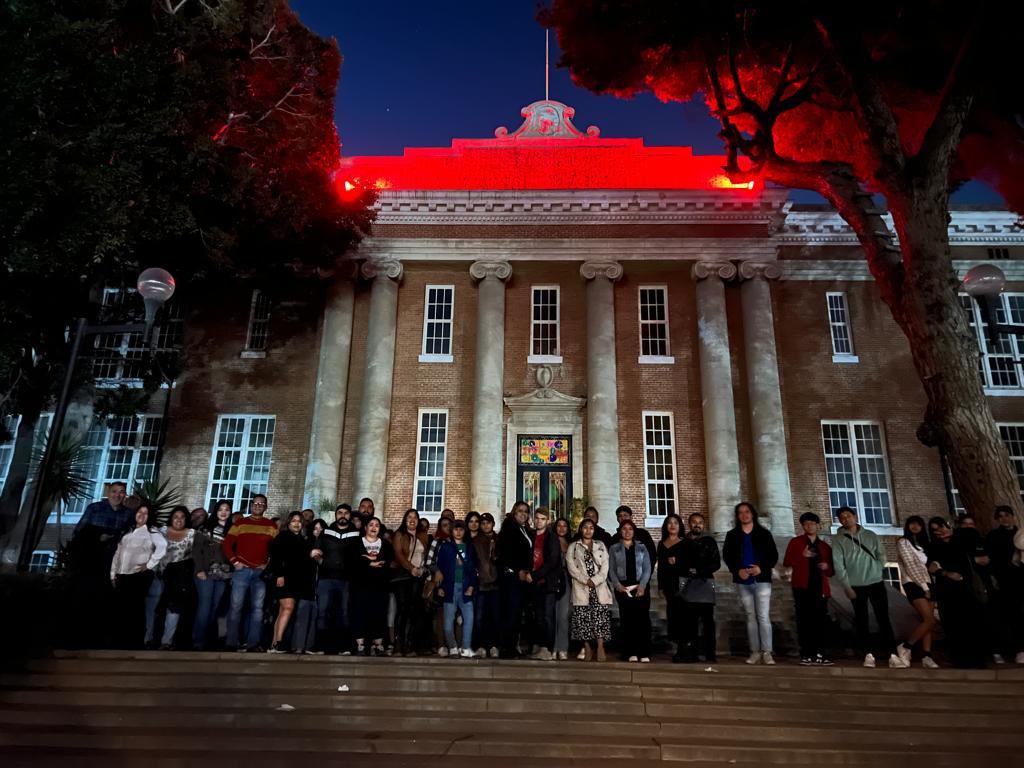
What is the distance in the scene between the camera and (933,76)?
587 inches

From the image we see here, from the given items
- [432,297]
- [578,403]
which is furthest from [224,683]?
[432,297]

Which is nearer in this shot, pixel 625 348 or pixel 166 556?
pixel 166 556

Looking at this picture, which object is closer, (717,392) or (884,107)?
(884,107)

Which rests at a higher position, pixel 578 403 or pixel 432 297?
pixel 432 297

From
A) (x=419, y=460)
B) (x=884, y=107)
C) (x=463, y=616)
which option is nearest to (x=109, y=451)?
(x=419, y=460)

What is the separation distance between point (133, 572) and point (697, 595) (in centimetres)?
730

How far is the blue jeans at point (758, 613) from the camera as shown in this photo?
8.92 metres

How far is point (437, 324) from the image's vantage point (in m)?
20.5

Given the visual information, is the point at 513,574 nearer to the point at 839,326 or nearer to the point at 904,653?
the point at 904,653

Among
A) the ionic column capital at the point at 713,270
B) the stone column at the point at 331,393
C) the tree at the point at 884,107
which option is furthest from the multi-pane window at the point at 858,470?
the stone column at the point at 331,393

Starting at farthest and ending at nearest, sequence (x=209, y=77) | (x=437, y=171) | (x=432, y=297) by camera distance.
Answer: (x=437, y=171) → (x=432, y=297) → (x=209, y=77)

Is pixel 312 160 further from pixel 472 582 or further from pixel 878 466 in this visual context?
pixel 878 466

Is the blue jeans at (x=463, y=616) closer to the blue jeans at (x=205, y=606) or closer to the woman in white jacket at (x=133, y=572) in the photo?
the blue jeans at (x=205, y=606)

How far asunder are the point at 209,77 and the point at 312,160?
146 inches
